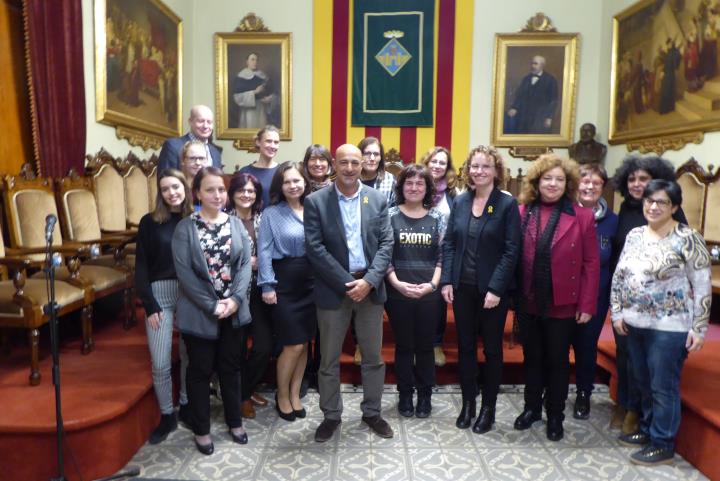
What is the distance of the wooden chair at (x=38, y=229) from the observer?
3662 millimetres

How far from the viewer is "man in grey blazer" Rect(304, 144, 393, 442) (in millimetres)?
2783

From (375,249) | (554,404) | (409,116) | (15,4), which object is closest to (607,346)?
(554,404)

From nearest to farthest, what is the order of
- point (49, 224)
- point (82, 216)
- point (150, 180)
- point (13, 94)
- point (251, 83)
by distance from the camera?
point (49, 224) → point (13, 94) → point (82, 216) → point (150, 180) → point (251, 83)

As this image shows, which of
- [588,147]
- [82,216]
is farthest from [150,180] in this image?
[588,147]

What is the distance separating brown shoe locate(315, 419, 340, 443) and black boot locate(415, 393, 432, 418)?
55 cm

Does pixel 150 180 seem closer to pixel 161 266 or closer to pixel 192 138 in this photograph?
pixel 192 138

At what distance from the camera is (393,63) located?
752 centimetres

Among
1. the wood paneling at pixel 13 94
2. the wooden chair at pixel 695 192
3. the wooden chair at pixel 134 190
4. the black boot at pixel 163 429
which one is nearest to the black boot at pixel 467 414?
the black boot at pixel 163 429

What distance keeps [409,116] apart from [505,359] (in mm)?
4653

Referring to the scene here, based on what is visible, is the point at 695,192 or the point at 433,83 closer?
the point at 695,192

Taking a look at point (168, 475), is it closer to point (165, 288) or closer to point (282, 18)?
point (165, 288)

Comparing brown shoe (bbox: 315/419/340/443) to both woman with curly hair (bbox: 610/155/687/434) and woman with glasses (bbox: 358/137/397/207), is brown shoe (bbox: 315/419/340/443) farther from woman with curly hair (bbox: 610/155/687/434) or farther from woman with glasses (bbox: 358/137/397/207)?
woman with curly hair (bbox: 610/155/687/434)

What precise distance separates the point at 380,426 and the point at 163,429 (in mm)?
1210

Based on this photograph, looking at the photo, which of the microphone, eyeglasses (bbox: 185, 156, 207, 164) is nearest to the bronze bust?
eyeglasses (bbox: 185, 156, 207, 164)
